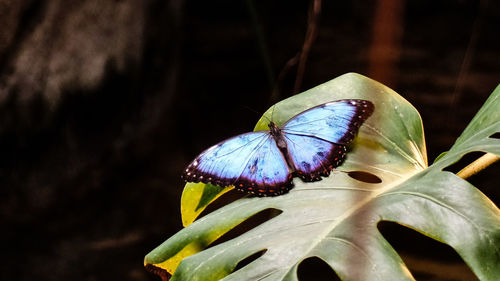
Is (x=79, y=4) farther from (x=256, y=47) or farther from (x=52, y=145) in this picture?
(x=256, y=47)

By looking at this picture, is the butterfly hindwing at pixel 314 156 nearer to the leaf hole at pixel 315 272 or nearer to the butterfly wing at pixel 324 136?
the butterfly wing at pixel 324 136

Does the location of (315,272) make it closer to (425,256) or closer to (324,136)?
(425,256)

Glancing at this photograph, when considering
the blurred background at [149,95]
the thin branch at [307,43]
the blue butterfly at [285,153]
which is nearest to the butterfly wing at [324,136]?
the blue butterfly at [285,153]

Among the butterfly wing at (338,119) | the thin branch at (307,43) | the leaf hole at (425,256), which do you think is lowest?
the leaf hole at (425,256)

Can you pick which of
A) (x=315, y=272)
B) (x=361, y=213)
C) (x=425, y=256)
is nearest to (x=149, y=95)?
(x=315, y=272)

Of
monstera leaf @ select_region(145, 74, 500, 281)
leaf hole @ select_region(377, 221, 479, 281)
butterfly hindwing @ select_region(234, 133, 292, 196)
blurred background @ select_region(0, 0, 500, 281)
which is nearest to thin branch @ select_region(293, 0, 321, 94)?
monstera leaf @ select_region(145, 74, 500, 281)

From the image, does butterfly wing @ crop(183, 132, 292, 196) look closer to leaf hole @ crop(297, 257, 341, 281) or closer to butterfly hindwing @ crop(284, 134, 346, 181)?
butterfly hindwing @ crop(284, 134, 346, 181)
